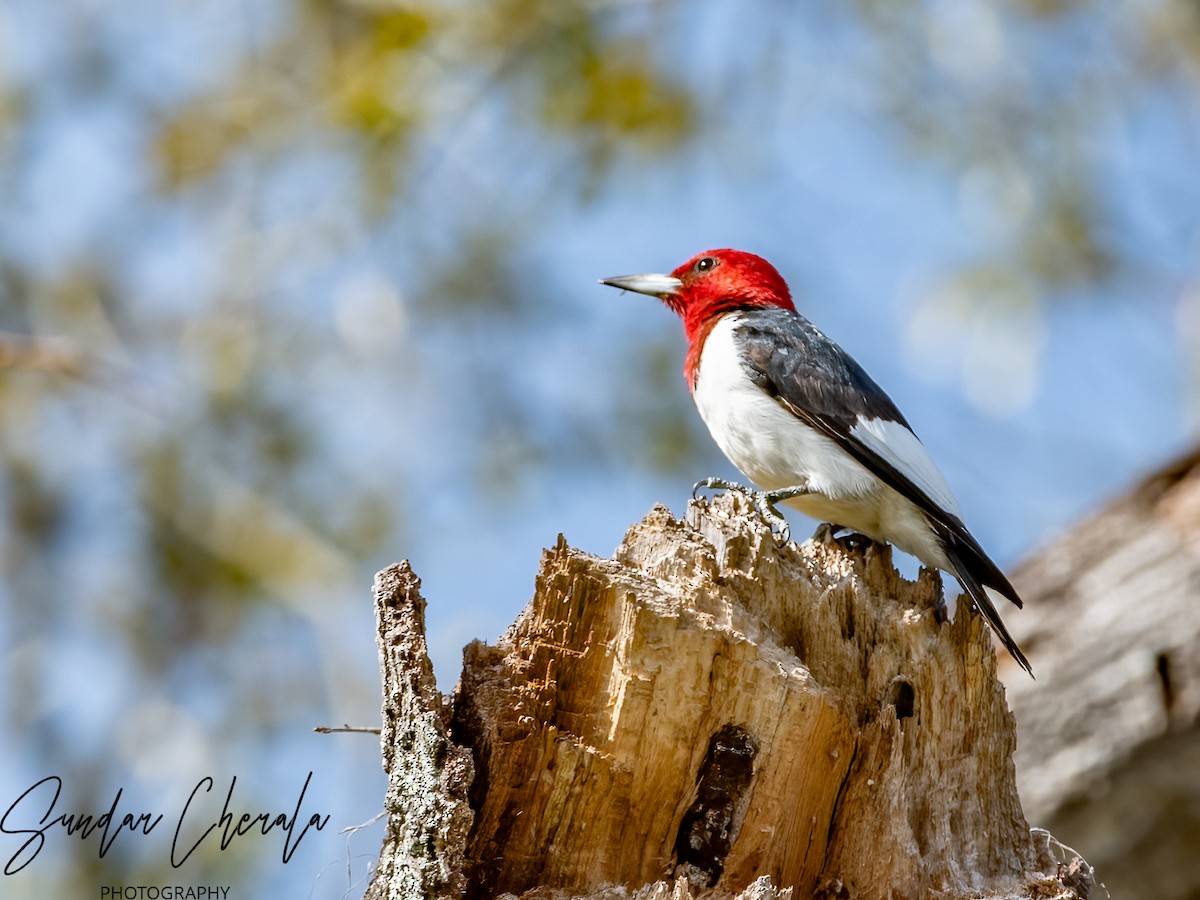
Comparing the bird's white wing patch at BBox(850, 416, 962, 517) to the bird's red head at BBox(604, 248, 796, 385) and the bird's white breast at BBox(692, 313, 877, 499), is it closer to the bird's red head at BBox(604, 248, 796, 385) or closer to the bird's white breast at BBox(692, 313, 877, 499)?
the bird's white breast at BBox(692, 313, 877, 499)

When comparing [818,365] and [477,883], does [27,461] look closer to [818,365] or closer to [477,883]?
[818,365]

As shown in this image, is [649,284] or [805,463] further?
[649,284]

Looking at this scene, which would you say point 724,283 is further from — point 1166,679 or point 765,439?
point 1166,679

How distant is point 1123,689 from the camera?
14.9 feet

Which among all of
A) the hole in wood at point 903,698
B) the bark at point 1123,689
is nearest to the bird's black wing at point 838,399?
the bark at point 1123,689

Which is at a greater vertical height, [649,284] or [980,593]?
[649,284]

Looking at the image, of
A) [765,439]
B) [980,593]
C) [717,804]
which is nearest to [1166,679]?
[980,593]

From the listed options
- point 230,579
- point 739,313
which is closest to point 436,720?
point 739,313

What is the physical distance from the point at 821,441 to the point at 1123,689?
4.17ft

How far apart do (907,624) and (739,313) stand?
2330 mm

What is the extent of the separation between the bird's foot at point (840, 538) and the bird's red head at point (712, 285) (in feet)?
3.74

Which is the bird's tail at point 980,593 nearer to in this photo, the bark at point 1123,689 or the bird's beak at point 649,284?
the bark at point 1123,689

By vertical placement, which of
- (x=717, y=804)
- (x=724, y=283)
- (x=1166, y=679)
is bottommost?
(x=717, y=804)

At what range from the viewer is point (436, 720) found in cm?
254
